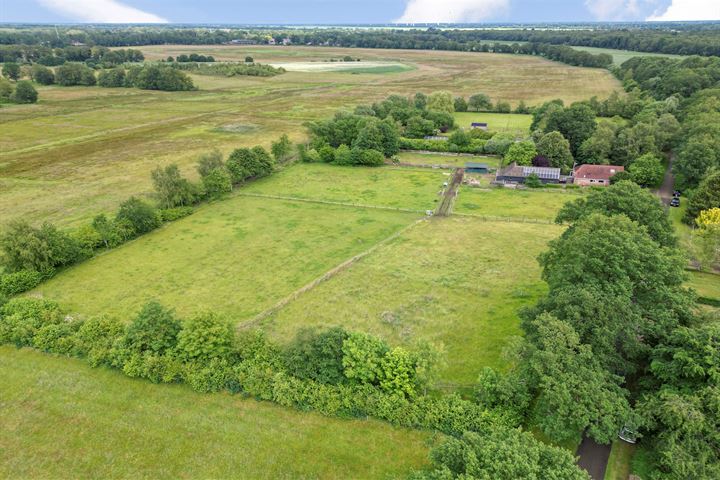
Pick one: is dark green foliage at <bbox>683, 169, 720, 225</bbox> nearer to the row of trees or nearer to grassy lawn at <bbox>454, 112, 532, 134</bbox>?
the row of trees

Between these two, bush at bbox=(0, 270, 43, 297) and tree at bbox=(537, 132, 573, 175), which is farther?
tree at bbox=(537, 132, 573, 175)

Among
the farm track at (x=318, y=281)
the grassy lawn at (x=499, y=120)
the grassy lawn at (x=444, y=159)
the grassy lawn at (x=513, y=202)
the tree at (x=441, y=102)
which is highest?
the tree at (x=441, y=102)

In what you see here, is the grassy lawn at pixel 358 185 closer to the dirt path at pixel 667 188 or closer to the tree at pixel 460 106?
the dirt path at pixel 667 188

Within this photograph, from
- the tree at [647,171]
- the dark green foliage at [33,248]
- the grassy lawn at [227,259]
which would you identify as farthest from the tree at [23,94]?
the tree at [647,171]

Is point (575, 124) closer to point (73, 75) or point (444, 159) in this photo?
point (444, 159)

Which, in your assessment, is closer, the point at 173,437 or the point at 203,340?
the point at 173,437

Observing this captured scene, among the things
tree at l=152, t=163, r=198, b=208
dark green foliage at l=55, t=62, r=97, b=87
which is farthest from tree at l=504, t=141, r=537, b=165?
dark green foliage at l=55, t=62, r=97, b=87

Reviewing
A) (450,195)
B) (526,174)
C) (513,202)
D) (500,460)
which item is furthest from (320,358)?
(526,174)
